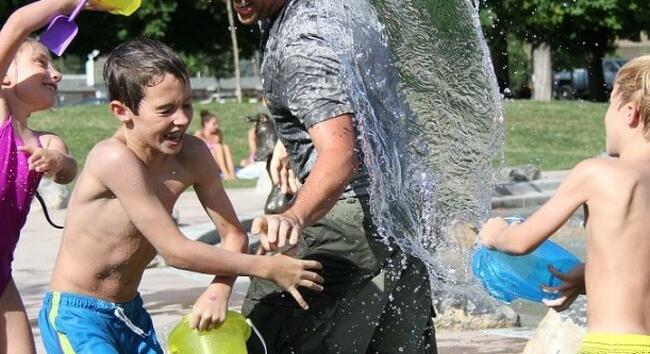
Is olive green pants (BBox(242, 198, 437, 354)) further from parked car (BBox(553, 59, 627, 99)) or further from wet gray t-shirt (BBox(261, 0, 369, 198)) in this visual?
parked car (BBox(553, 59, 627, 99))

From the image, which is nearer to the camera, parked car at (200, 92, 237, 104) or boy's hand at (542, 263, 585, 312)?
boy's hand at (542, 263, 585, 312)

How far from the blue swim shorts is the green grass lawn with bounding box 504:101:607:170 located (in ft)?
59.6

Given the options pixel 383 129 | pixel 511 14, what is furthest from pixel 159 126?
pixel 511 14

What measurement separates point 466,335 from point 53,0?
3.82 meters

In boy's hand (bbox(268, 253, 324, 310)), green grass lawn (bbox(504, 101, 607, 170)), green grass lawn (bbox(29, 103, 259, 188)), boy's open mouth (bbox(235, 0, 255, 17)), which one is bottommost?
green grass lawn (bbox(504, 101, 607, 170))

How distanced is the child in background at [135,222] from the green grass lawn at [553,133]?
18143 mm

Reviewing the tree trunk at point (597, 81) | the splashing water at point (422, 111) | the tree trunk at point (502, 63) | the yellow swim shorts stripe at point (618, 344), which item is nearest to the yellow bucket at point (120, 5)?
the splashing water at point (422, 111)

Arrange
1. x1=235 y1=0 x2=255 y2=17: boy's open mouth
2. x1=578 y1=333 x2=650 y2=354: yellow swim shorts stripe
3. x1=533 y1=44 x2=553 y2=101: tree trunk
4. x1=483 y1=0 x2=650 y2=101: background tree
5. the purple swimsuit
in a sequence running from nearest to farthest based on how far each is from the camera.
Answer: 1. x1=578 y1=333 x2=650 y2=354: yellow swim shorts stripe
2. x1=235 y1=0 x2=255 y2=17: boy's open mouth
3. the purple swimsuit
4. x1=483 y1=0 x2=650 y2=101: background tree
5. x1=533 y1=44 x2=553 y2=101: tree trunk

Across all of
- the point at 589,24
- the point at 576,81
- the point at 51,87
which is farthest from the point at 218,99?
the point at 51,87

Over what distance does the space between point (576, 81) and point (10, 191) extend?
2215 inches

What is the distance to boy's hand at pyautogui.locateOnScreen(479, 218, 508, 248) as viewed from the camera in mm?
3957

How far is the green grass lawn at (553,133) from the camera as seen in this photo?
78.7 ft

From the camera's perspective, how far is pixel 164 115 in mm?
3982

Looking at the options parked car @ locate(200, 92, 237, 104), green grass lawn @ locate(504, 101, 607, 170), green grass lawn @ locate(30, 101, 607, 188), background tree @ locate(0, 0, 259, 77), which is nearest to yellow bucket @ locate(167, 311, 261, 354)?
green grass lawn @ locate(504, 101, 607, 170)
